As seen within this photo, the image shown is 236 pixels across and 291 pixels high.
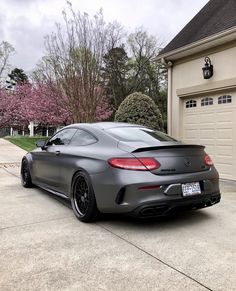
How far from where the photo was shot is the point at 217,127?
845 cm

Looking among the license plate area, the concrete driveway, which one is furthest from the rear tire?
the license plate area

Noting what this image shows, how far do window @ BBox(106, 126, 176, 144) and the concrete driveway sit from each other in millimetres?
1169

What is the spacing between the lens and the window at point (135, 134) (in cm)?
462

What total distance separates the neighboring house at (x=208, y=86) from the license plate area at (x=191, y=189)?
420 cm

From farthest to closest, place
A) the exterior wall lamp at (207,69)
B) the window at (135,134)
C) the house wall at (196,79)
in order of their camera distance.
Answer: the exterior wall lamp at (207,69)
the house wall at (196,79)
the window at (135,134)

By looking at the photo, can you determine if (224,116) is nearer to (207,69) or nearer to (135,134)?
(207,69)

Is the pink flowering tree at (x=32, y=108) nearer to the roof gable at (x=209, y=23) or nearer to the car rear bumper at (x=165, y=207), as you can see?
the roof gable at (x=209, y=23)

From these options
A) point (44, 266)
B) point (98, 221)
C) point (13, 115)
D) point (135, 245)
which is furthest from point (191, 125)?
point (13, 115)

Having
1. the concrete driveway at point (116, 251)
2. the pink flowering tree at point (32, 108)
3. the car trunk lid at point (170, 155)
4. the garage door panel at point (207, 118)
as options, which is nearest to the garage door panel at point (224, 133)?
the garage door panel at point (207, 118)

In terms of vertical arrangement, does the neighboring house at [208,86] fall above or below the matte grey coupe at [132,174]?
above

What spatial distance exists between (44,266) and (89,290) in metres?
0.66

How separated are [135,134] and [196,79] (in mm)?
4873

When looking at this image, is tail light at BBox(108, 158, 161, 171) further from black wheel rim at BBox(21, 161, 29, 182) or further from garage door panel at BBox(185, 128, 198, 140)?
garage door panel at BBox(185, 128, 198, 140)

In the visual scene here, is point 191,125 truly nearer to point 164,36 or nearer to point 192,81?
point 192,81
